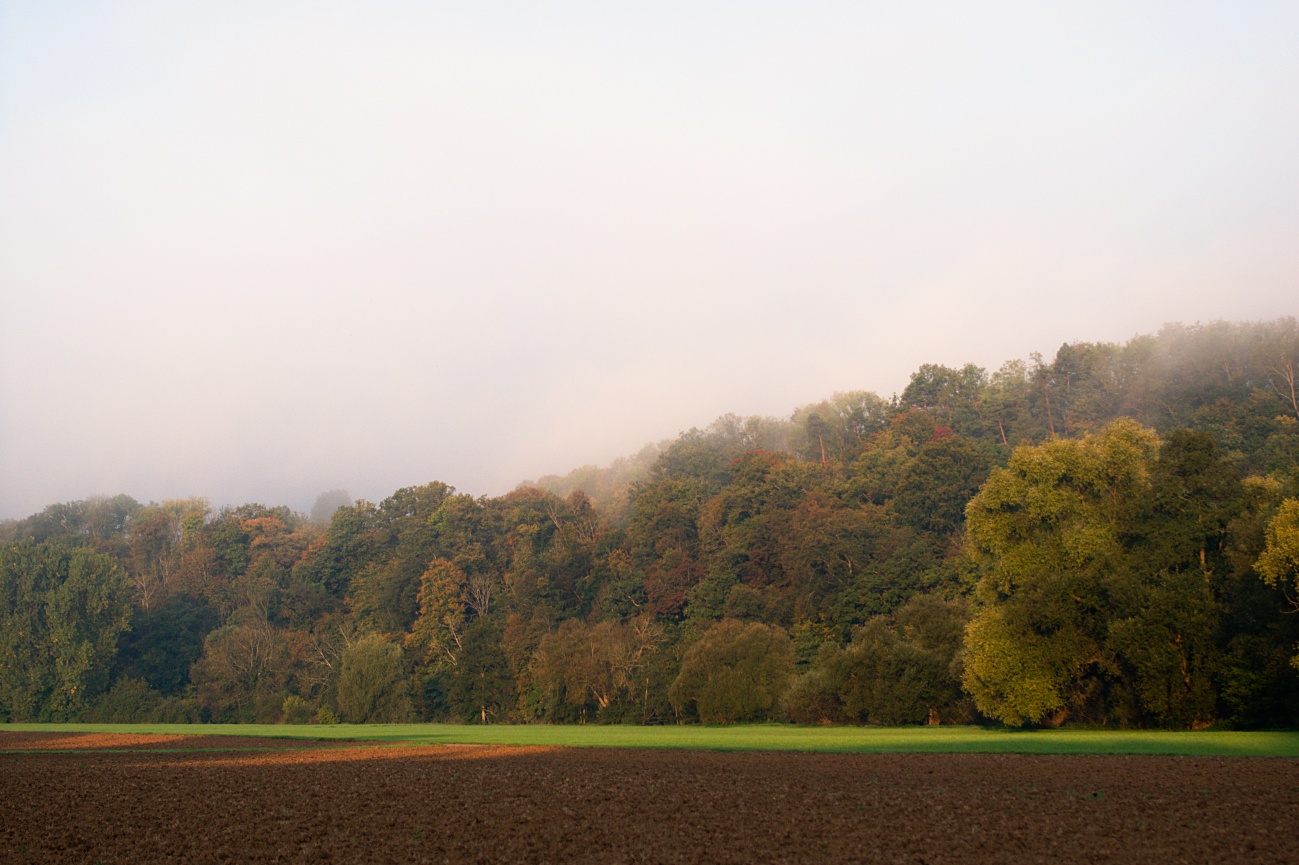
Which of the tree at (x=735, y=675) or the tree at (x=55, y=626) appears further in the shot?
the tree at (x=55, y=626)

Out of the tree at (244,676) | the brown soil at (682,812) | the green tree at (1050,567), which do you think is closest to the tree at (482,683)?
the tree at (244,676)

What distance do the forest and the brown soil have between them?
13911mm

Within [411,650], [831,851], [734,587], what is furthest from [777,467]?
[831,851]

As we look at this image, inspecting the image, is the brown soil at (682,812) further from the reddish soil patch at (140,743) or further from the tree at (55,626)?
the tree at (55,626)

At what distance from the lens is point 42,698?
9625 centimetres

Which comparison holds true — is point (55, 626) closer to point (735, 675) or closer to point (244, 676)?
point (244, 676)

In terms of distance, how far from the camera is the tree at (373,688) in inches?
3162

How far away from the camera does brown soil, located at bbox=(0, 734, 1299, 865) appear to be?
15250mm

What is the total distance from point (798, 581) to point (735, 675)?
17.8m

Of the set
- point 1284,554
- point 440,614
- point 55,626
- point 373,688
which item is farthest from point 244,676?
point 1284,554

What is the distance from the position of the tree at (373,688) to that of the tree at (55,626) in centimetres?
3622

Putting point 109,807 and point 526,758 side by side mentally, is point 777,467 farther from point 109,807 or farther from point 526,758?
point 109,807

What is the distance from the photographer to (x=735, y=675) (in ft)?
202

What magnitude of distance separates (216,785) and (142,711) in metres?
80.3
